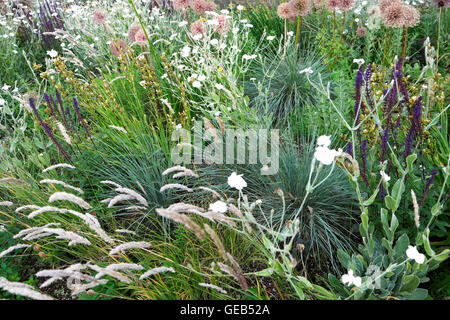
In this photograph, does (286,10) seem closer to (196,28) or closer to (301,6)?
(301,6)

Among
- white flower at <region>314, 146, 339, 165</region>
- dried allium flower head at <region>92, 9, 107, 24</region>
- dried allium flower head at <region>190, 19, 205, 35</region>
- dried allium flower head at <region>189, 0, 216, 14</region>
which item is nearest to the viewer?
white flower at <region>314, 146, 339, 165</region>

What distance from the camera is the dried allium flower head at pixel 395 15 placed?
2637 millimetres

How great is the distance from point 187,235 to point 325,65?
2.49 m

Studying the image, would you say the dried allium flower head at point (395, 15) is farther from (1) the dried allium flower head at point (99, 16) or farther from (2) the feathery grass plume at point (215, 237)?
(1) the dried allium flower head at point (99, 16)

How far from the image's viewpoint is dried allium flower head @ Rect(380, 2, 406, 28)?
8.65ft

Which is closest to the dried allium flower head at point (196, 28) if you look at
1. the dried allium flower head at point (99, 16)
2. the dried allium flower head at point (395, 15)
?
the dried allium flower head at point (99, 16)

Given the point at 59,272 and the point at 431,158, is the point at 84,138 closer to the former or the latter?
the point at 59,272

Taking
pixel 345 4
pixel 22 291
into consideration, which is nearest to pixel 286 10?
pixel 345 4

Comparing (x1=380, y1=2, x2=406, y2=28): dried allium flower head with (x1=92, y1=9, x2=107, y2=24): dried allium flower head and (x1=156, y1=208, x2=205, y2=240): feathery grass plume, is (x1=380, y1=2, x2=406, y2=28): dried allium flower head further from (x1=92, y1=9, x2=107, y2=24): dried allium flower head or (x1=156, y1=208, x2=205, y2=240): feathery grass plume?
(x1=92, y1=9, x2=107, y2=24): dried allium flower head

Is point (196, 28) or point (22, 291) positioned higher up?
point (196, 28)

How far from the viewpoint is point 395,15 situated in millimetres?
2676

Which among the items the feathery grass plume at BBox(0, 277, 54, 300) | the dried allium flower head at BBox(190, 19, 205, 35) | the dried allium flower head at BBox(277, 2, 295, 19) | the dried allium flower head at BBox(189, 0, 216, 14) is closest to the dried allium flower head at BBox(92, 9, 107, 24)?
the dried allium flower head at BBox(189, 0, 216, 14)

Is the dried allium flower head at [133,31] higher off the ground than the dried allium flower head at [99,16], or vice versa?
the dried allium flower head at [99,16]
